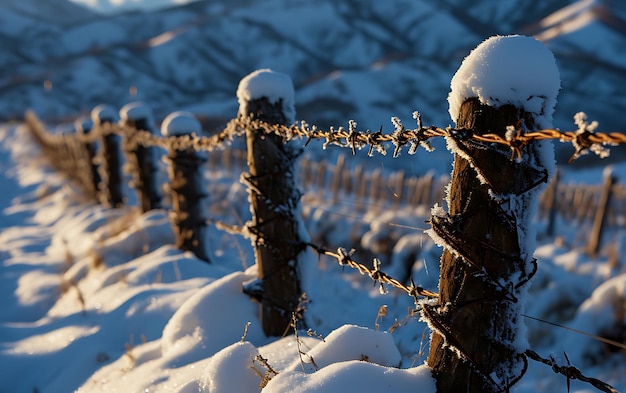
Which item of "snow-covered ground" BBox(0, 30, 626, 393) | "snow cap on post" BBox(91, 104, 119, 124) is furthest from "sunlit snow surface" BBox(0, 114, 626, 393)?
"snow cap on post" BBox(91, 104, 119, 124)

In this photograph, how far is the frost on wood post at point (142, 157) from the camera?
16.5ft

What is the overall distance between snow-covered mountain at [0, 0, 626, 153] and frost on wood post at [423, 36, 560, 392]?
27.1 meters

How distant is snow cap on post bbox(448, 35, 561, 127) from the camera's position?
1.08m

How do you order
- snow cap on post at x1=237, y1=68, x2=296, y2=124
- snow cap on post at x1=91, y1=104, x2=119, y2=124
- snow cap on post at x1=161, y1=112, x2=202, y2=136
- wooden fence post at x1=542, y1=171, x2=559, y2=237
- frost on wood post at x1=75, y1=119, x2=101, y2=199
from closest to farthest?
snow cap on post at x1=237, y1=68, x2=296, y2=124 < snow cap on post at x1=161, y1=112, x2=202, y2=136 < snow cap on post at x1=91, y1=104, x2=119, y2=124 < frost on wood post at x1=75, y1=119, x2=101, y2=199 < wooden fence post at x1=542, y1=171, x2=559, y2=237

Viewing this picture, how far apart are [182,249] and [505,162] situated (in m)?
3.48

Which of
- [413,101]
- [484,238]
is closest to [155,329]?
[484,238]

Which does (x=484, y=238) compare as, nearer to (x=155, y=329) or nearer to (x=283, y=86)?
(x=283, y=86)

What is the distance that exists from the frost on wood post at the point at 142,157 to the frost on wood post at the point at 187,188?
4.14 feet

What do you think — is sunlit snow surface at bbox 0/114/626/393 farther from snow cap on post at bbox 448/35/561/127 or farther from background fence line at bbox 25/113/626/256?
background fence line at bbox 25/113/626/256

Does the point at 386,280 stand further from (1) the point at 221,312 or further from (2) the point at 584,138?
(1) the point at 221,312

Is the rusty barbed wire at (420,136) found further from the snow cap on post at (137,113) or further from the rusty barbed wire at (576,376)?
the snow cap on post at (137,113)

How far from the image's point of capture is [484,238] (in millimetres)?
1186

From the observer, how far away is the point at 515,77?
42.3 inches

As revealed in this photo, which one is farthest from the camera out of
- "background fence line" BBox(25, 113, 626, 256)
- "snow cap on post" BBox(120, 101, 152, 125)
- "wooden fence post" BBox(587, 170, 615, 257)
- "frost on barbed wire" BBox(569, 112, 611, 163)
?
"background fence line" BBox(25, 113, 626, 256)
